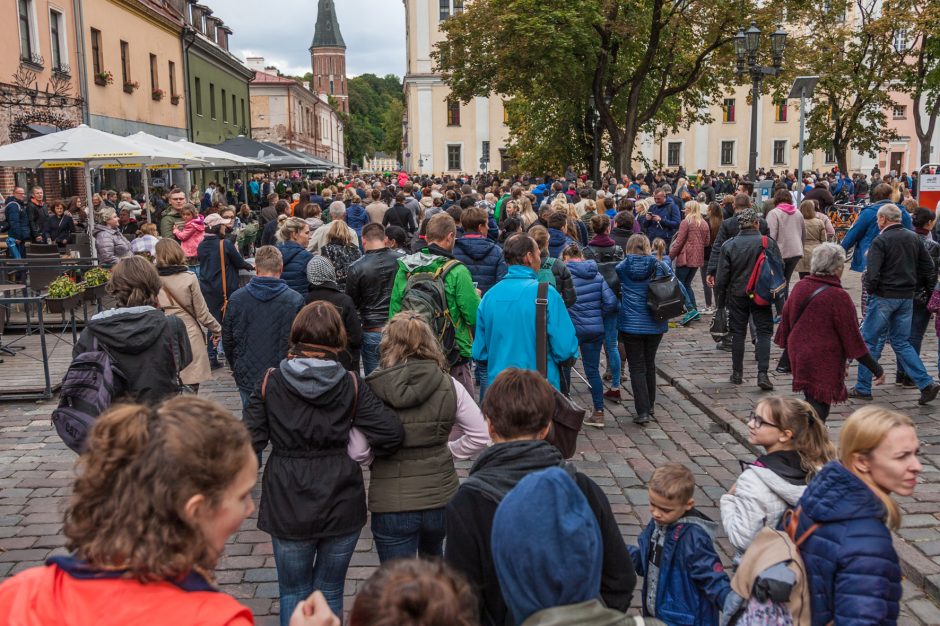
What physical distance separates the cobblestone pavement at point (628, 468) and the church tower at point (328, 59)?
129m

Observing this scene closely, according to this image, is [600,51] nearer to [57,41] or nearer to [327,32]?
[57,41]

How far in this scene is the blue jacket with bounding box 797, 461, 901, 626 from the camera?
272cm

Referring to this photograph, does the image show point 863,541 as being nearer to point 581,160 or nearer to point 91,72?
point 91,72

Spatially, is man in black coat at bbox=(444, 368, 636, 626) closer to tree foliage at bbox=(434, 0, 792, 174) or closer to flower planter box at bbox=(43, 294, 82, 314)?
flower planter box at bbox=(43, 294, 82, 314)

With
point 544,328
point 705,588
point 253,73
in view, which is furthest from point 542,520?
point 253,73

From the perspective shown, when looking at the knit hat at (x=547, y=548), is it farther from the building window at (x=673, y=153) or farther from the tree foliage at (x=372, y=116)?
the tree foliage at (x=372, y=116)

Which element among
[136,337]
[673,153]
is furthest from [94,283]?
[673,153]

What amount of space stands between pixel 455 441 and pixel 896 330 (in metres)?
6.04

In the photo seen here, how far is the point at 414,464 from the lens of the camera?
→ 3.89 meters

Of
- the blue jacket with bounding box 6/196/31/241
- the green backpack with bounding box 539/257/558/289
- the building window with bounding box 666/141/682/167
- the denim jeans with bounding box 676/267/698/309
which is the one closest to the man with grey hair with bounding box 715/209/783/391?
the green backpack with bounding box 539/257/558/289

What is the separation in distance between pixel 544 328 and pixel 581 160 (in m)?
28.1

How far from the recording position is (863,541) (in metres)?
2.74

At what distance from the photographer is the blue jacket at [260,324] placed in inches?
241

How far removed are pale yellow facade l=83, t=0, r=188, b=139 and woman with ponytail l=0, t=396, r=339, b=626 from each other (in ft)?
85.1
